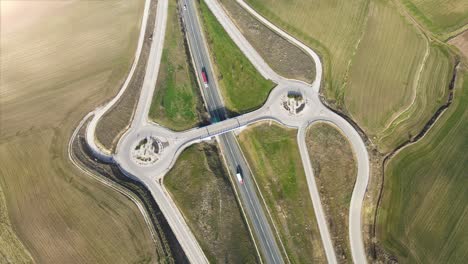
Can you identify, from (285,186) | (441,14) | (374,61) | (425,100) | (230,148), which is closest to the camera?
(285,186)

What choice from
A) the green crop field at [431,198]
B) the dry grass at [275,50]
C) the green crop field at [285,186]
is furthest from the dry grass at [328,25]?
the green crop field at [431,198]

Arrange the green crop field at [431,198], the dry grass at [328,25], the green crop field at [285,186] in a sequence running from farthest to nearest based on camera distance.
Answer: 1. the dry grass at [328,25]
2. the green crop field at [285,186]
3. the green crop field at [431,198]

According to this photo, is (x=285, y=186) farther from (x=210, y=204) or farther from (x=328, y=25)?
(x=328, y=25)

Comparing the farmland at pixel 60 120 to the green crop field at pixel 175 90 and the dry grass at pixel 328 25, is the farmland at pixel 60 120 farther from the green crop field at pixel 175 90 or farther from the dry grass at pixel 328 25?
the dry grass at pixel 328 25

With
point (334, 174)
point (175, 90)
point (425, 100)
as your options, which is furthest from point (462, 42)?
point (175, 90)

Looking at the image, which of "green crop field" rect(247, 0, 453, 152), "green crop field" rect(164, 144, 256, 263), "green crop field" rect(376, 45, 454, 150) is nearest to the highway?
"green crop field" rect(164, 144, 256, 263)
